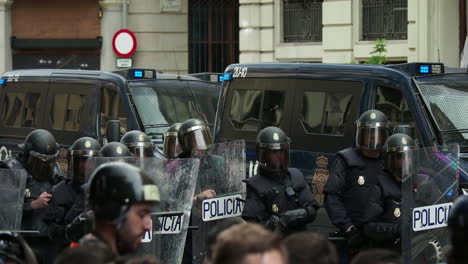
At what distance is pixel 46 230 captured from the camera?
8.67m

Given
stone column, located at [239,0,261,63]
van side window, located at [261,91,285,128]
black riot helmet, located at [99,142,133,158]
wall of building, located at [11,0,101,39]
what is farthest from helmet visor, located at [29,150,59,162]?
wall of building, located at [11,0,101,39]

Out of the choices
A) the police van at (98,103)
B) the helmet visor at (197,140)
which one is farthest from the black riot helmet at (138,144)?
the police van at (98,103)

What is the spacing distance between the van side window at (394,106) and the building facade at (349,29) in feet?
27.9

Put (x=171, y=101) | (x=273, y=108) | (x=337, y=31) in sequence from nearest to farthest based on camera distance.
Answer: (x=273, y=108) < (x=171, y=101) < (x=337, y=31)

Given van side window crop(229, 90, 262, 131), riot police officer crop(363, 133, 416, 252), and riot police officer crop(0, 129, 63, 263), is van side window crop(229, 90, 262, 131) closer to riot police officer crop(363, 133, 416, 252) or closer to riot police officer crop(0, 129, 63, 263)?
riot police officer crop(0, 129, 63, 263)

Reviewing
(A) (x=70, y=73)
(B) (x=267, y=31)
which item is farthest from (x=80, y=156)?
(B) (x=267, y=31)

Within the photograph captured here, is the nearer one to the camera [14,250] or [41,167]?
[14,250]

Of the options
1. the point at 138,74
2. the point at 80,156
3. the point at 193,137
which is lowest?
A: the point at 80,156

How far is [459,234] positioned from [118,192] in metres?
1.29

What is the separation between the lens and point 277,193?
853 centimetres

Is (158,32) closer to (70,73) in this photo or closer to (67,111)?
(70,73)

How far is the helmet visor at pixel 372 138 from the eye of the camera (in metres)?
8.90

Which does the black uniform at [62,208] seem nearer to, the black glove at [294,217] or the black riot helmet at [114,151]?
the black riot helmet at [114,151]

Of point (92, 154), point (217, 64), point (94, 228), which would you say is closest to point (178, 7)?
point (217, 64)
